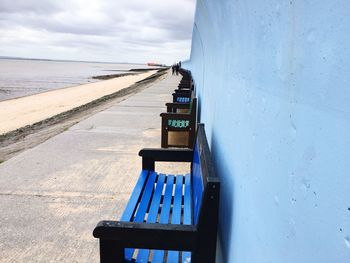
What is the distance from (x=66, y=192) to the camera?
4426mm

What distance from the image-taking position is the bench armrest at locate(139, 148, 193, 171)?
3924 millimetres

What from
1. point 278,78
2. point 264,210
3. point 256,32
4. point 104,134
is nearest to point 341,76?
point 278,78

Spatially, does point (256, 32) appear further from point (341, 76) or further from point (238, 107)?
point (341, 76)

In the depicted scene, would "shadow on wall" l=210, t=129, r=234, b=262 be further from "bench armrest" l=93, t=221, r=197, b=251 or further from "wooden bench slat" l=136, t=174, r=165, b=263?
"wooden bench slat" l=136, t=174, r=165, b=263

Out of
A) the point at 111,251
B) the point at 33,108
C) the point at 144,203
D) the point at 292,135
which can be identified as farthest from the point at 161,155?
the point at 33,108

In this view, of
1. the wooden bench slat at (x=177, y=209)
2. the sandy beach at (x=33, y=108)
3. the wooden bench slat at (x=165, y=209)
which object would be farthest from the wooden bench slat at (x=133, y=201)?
the sandy beach at (x=33, y=108)

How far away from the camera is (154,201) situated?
3250 millimetres

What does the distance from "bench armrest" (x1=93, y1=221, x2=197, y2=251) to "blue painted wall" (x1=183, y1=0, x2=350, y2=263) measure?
12.0 inches

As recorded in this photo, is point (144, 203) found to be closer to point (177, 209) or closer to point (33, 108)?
point (177, 209)

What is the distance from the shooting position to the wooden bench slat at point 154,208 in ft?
7.77

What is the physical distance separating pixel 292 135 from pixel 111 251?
1.51 m

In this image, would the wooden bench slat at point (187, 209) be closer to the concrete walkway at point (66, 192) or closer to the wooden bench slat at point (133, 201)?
the wooden bench slat at point (133, 201)

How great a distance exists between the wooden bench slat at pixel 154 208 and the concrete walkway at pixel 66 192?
60 centimetres

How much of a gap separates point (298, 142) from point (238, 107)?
1.24 metres
